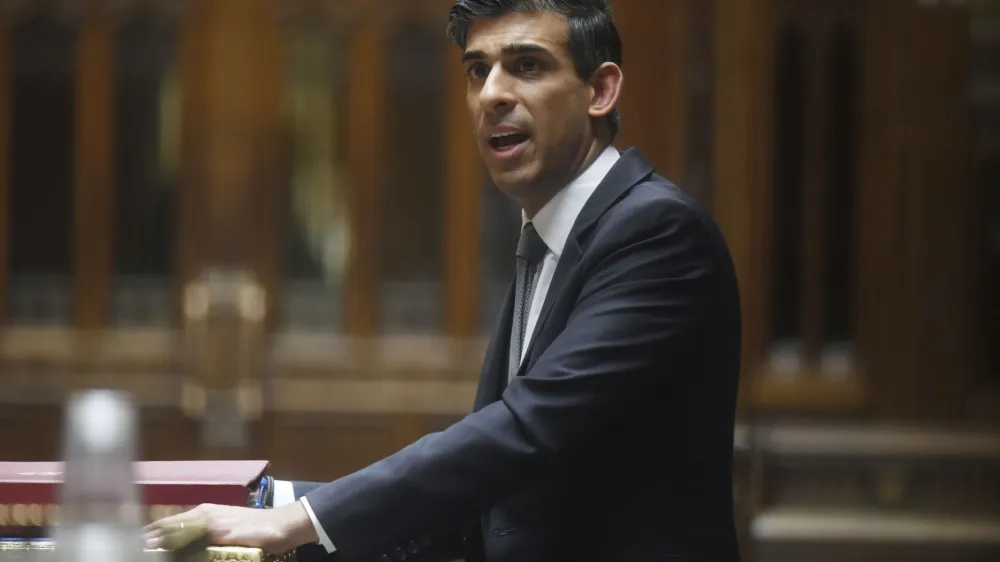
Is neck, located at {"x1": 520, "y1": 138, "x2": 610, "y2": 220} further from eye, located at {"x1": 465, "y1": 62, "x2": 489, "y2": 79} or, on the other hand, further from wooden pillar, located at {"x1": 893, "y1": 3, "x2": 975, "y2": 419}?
wooden pillar, located at {"x1": 893, "y1": 3, "x2": 975, "y2": 419}

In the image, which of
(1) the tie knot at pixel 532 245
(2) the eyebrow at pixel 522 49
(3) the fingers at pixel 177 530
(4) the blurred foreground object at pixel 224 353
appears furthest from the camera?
(4) the blurred foreground object at pixel 224 353

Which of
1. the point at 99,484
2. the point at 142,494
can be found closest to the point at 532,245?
the point at 142,494

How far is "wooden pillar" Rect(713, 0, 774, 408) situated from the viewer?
3738mm

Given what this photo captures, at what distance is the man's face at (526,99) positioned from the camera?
61.2 inches

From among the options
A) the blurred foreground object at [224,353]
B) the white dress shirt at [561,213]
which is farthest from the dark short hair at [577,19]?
the blurred foreground object at [224,353]

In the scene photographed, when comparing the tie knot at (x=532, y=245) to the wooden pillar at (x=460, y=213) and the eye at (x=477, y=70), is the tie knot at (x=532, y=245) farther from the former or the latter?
the wooden pillar at (x=460, y=213)

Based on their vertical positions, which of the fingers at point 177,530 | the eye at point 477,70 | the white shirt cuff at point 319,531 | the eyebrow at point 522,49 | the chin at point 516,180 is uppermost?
the eyebrow at point 522,49

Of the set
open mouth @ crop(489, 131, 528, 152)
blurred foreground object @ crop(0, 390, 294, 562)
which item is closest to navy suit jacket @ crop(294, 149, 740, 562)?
open mouth @ crop(489, 131, 528, 152)

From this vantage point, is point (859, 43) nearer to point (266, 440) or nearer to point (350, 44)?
point (350, 44)

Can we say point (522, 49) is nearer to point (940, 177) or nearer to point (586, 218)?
point (586, 218)

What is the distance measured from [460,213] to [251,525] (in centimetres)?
259

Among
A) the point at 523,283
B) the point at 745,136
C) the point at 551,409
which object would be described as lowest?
the point at 551,409

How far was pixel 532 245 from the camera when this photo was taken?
167cm

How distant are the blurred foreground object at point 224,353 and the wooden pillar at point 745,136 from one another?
134cm
